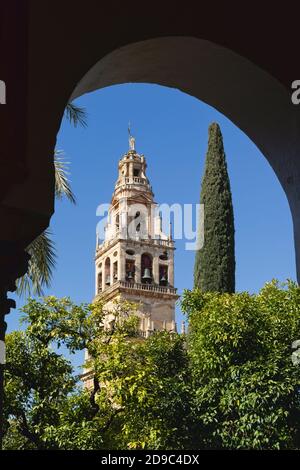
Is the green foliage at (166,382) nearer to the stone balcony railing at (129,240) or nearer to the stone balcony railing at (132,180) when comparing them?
the stone balcony railing at (132,180)

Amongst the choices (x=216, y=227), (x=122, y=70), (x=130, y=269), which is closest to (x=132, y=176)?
(x=130, y=269)

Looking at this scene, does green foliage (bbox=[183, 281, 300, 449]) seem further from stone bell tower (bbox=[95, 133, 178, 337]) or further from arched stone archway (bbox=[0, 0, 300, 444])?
stone bell tower (bbox=[95, 133, 178, 337])

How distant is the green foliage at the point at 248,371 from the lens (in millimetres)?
13852

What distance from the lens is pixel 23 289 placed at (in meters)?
11.1

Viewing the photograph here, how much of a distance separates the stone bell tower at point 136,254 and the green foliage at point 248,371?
3715cm

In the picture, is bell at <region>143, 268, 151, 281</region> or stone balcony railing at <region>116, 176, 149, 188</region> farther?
bell at <region>143, 268, 151, 281</region>

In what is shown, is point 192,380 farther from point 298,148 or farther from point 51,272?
point 298,148

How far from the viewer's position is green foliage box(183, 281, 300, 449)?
13852 millimetres

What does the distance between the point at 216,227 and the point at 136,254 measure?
105ft

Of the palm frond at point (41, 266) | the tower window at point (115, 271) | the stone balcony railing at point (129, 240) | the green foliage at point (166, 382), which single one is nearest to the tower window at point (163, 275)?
the stone balcony railing at point (129, 240)

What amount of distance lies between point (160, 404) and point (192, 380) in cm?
100

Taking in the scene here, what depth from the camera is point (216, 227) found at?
26.0 metres

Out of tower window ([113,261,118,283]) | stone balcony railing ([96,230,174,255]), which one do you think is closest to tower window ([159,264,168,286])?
stone balcony railing ([96,230,174,255])

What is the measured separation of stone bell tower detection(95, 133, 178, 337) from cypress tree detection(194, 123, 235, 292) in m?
26.8
